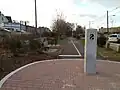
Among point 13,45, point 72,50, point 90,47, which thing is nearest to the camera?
point 90,47

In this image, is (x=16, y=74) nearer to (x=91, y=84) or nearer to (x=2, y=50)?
(x=91, y=84)

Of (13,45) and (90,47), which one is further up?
(90,47)

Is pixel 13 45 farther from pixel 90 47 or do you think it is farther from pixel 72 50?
pixel 72 50

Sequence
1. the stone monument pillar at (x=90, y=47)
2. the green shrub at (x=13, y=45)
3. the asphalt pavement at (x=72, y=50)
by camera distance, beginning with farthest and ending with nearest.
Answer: the asphalt pavement at (x=72, y=50)
the green shrub at (x=13, y=45)
the stone monument pillar at (x=90, y=47)

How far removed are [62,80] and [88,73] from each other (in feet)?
6.52

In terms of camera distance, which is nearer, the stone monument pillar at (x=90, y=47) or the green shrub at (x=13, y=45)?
the stone monument pillar at (x=90, y=47)

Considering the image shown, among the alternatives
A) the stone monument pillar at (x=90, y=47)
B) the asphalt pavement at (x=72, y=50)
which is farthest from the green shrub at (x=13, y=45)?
the stone monument pillar at (x=90, y=47)

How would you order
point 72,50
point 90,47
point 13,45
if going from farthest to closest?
1. point 72,50
2. point 13,45
3. point 90,47

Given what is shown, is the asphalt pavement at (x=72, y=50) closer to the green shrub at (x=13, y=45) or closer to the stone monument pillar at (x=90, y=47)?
the green shrub at (x=13, y=45)

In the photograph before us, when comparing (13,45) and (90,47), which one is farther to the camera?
(13,45)

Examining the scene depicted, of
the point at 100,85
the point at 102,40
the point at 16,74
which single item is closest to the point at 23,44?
the point at 16,74

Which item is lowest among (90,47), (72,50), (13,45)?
(72,50)

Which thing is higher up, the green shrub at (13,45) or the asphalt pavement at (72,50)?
the green shrub at (13,45)

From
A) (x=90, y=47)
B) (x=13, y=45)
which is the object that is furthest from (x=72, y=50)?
(x=90, y=47)
